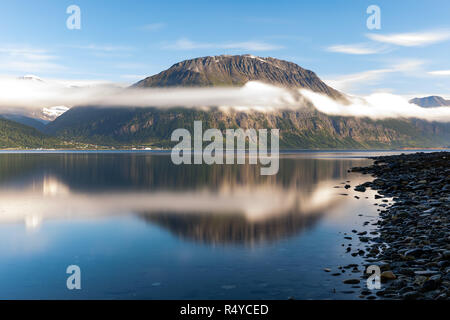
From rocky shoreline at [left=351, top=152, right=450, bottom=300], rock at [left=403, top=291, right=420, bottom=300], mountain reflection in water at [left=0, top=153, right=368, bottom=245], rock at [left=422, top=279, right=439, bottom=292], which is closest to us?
rock at [left=403, top=291, right=420, bottom=300]

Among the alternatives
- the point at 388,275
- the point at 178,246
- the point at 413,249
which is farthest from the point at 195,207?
the point at 388,275

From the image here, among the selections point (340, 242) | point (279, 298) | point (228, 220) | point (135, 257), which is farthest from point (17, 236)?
point (340, 242)

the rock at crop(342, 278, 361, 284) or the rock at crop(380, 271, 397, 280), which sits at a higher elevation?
the rock at crop(380, 271, 397, 280)

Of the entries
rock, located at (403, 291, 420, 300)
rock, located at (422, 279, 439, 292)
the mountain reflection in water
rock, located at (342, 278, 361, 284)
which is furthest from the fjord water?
rock, located at (422, 279, 439, 292)

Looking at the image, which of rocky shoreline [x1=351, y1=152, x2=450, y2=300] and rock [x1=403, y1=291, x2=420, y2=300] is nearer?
→ rock [x1=403, y1=291, x2=420, y2=300]

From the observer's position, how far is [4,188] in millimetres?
58906

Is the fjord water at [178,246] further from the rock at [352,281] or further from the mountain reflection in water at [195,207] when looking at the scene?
the rock at [352,281]

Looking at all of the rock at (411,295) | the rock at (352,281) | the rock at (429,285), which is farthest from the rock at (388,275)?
the rock at (411,295)

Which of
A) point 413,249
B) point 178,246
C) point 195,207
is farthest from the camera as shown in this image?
point 195,207

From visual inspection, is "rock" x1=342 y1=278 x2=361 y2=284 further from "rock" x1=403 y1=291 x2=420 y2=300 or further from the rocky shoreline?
"rock" x1=403 y1=291 x2=420 y2=300

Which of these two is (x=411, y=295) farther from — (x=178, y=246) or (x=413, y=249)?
(x=178, y=246)

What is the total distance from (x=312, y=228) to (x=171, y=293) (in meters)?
16.6

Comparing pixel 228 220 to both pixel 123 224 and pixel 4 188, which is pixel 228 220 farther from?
pixel 4 188
